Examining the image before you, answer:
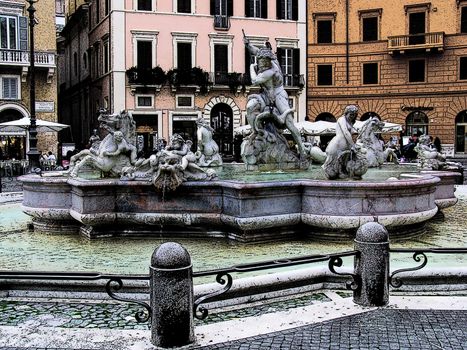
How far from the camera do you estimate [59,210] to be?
973 centimetres

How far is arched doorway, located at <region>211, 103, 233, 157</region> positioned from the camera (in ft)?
119

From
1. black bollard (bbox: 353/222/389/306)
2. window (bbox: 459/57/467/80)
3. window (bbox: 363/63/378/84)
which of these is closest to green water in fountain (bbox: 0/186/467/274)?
black bollard (bbox: 353/222/389/306)

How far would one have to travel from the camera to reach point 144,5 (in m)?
34.8

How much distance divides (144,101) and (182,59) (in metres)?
3.30

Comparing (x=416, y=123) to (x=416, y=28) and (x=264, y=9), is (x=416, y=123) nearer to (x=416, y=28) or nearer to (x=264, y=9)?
(x=416, y=28)

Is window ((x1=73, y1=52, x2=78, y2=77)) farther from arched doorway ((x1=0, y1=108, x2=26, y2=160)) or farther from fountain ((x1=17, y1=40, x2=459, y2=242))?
fountain ((x1=17, y1=40, x2=459, y2=242))

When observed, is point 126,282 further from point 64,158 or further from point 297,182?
point 64,158

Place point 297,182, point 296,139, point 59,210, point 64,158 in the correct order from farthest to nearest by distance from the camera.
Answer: point 64,158
point 296,139
point 59,210
point 297,182

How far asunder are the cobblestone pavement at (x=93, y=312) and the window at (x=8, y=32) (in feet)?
93.9

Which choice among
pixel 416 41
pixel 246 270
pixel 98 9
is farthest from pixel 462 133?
pixel 246 270

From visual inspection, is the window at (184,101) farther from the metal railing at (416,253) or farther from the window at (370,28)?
the metal railing at (416,253)

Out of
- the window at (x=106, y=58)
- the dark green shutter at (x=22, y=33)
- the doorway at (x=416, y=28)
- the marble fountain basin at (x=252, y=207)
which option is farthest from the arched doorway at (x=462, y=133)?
the marble fountain basin at (x=252, y=207)

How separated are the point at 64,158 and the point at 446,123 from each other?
71.4 ft

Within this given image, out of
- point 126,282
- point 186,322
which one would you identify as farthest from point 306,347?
point 126,282
